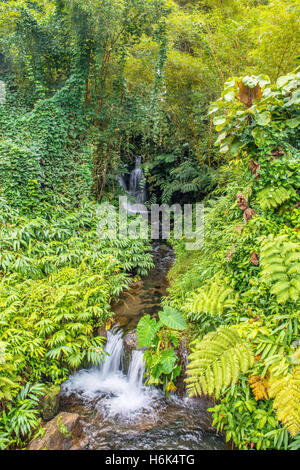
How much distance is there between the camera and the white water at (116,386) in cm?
363

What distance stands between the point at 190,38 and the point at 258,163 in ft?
20.8

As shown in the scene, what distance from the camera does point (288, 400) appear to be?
78.4 inches

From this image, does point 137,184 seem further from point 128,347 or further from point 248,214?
point 248,214

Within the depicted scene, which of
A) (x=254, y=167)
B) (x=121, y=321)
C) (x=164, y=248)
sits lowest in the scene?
(x=121, y=321)

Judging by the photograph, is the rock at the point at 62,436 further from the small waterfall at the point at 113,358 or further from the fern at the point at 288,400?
the fern at the point at 288,400

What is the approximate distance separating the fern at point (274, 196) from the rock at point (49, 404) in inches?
137

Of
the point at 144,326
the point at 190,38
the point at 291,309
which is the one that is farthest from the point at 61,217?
the point at 190,38

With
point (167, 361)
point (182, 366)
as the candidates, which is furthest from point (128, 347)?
point (167, 361)

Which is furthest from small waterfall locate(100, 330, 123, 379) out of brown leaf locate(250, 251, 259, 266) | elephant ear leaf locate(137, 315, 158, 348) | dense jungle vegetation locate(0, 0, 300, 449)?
brown leaf locate(250, 251, 259, 266)

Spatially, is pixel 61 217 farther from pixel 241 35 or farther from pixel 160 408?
pixel 241 35

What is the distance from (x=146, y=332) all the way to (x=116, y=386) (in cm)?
127

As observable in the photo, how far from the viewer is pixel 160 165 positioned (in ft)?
35.0

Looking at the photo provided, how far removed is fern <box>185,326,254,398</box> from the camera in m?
2.25

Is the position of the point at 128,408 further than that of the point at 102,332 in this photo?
No
